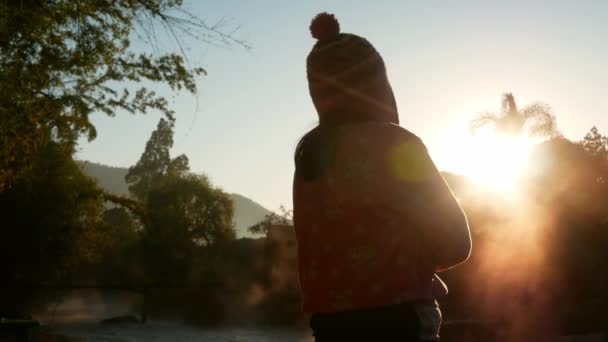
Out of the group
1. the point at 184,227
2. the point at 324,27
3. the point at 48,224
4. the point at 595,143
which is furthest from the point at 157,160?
the point at 324,27

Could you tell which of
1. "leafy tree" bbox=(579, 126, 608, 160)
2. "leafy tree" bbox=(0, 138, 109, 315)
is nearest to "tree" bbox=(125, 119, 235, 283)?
"leafy tree" bbox=(0, 138, 109, 315)

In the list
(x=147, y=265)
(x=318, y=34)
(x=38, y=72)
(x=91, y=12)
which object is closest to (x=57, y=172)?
(x=147, y=265)

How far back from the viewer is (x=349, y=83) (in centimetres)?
188

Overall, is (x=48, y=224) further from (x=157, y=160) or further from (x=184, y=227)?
(x=157, y=160)

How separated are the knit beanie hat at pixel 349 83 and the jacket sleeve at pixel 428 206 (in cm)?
19

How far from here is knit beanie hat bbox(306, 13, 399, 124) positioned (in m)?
1.85

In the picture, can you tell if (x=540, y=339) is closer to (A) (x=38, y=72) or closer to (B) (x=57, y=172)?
(A) (x=38, y=72)

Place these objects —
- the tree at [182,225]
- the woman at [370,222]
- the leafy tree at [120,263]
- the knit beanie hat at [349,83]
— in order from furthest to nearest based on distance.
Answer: the tree at [182,225], the leafy tree at [120,263], the knit beanie hat at [349,83], the woman at [370,222]

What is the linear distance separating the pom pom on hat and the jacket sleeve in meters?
0.59

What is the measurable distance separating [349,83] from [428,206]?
0.49 metres

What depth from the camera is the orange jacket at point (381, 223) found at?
5.43 ft

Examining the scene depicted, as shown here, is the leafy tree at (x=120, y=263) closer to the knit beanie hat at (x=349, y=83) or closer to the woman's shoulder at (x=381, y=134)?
the knit beanie hat at (x=349, y=83)

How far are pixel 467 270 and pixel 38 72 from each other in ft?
39.2

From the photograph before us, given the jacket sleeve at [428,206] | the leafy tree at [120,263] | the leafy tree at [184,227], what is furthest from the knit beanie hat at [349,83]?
the leafy tree at [120,263]
